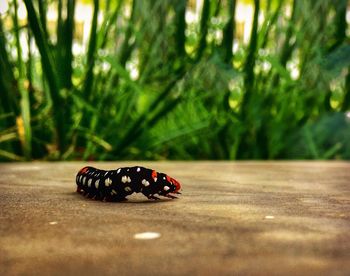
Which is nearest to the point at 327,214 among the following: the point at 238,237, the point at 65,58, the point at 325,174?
the point at 238,237

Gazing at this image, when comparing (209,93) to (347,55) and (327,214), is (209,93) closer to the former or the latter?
(347,55)

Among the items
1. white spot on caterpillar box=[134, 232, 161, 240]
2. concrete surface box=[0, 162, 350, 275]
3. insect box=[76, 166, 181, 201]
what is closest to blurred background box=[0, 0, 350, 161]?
concrete surface box=[0, 162, 350, 275]

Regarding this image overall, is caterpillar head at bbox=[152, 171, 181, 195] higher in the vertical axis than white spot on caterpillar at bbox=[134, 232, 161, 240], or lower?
higher

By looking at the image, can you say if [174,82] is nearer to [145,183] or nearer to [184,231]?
[145,183]

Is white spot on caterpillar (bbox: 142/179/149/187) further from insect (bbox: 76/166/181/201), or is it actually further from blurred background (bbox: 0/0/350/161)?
blurred background (bbox: 0/0/350/161)

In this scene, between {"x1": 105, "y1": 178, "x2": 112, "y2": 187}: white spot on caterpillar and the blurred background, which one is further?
the blurred background

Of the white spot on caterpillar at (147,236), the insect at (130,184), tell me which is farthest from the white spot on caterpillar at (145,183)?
the white spot on caterpillar at (147,236)
